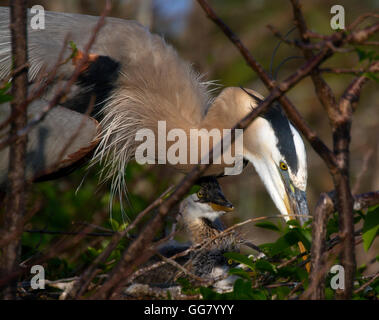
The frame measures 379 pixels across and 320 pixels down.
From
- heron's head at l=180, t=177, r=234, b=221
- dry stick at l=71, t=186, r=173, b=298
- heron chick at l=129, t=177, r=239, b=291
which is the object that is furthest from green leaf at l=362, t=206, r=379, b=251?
heron's head at l=180, t=177, r=234, b=221

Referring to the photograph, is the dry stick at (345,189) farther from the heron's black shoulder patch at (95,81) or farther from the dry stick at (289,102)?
the heron's black shoulder patch at (95,81)

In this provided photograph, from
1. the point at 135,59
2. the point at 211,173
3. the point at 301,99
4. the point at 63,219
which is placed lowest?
the point at 63,219

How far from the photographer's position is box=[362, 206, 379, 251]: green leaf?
2.13m

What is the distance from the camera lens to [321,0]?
Answer: 10883mm

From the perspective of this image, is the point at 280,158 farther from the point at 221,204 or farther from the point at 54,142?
the point at 54,142

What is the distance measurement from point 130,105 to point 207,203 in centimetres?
85

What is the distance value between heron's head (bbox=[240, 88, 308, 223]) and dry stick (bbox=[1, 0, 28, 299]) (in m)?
1.65

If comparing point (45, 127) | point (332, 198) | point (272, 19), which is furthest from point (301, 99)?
point (332, 198)

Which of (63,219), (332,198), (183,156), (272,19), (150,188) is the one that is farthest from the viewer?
(272,19)

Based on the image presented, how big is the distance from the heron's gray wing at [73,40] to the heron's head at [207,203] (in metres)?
1.01

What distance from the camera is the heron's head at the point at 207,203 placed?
12.0 ft

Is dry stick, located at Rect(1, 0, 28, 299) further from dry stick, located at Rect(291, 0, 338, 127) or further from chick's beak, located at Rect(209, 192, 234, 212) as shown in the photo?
chick's beak, located at Rect(209, 192, 234, 212)
